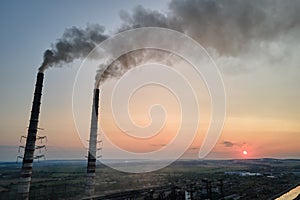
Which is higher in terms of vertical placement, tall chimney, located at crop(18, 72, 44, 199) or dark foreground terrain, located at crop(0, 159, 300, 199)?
tall chimney, located at crop(18, 72, 44, 199)

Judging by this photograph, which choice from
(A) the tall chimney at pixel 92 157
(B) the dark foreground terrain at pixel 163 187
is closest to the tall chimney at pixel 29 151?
(A) the tall chimney at pixel 92 157

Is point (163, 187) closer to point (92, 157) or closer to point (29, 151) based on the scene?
point (92, 157)

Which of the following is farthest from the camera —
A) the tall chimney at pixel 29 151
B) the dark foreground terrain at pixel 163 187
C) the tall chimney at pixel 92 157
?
the dark foreground terrain at pixel 163 187

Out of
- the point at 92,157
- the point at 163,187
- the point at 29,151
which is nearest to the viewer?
the point at 29,151

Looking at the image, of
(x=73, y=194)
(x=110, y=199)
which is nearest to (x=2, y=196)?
(x=73, y=194)

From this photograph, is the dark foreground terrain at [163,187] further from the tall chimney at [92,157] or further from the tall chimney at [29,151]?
the tall chimney at [29,151]

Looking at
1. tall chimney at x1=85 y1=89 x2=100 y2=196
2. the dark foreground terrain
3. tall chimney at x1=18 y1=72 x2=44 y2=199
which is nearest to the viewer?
tall chimney at x1=18 y1=72 x2=44 y2=199

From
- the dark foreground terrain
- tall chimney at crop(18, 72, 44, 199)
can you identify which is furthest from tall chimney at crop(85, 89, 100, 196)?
the dark foreground terrain

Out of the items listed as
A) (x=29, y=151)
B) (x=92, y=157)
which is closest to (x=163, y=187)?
(x=92, y=157)

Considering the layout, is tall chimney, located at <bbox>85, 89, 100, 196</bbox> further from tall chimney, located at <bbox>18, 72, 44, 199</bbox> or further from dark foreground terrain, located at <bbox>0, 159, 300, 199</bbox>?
A: dark foreground terrain, located at <bbox>0, 159, 300, 199</bbox>

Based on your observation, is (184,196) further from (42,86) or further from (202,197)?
(42,86)

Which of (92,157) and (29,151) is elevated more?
(29,151)
